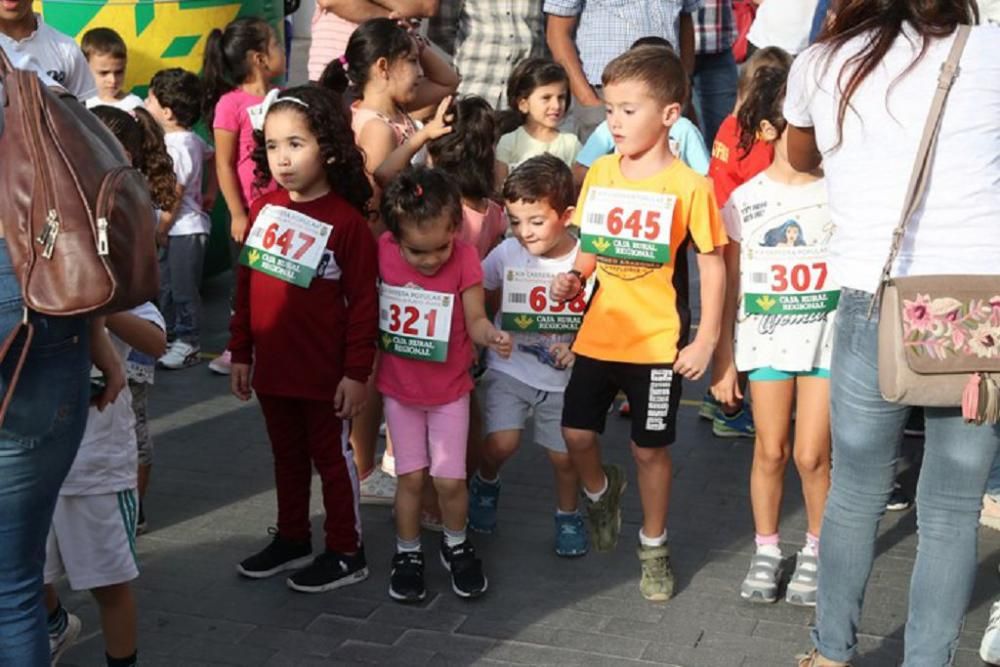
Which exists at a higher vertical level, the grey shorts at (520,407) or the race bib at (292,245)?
the race bib at (292,245)

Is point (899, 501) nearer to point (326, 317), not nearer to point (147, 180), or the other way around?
point (326, 317)

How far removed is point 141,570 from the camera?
5.07 metres

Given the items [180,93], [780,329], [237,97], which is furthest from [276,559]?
[180,93]

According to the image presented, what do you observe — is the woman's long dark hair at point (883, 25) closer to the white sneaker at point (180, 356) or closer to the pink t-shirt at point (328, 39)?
the pink t-shirt at point (328, 39)

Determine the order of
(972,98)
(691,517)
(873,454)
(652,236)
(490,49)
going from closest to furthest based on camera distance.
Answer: (972,98) → (873,454) → (652,236) → (691,517) → (490,49)

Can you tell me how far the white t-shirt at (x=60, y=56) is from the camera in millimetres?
6109

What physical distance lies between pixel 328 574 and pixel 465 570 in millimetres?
432

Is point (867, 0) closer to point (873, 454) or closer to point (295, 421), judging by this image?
point (873, 454)

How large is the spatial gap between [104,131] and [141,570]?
227 centimetres

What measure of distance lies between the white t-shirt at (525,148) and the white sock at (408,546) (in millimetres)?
2400

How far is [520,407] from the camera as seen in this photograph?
17.2 feet

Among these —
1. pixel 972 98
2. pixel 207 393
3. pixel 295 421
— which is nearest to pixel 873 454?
pixel 972 98

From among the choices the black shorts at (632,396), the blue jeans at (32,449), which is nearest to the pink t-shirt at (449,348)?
the black shorts at (632,396)

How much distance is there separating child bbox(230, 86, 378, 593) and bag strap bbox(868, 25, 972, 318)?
1.82 metres
